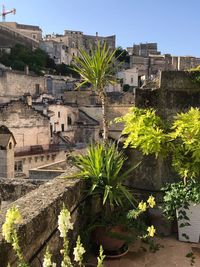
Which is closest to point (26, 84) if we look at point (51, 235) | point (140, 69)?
point (140, 69)

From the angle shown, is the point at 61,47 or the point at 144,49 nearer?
the point at 61,47

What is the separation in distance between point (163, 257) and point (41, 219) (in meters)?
2.03

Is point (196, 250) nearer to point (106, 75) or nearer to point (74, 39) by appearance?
point (106, 75)

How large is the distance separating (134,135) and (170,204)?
106cm

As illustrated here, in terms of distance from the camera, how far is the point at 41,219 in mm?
3498

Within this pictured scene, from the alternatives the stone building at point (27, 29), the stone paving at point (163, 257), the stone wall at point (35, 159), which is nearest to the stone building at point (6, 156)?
the stone wall at point (35, 159)

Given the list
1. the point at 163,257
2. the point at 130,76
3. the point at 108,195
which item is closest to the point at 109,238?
the point at 108,195

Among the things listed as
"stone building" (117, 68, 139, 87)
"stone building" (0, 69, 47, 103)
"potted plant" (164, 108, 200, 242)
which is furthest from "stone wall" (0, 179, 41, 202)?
"stone building" (117, 68, 139, 87)

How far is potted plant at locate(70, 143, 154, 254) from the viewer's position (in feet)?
15.3

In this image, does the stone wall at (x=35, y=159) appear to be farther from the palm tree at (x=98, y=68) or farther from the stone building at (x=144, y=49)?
the stone building at (x=144, y=49)

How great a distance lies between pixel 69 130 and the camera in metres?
31.4

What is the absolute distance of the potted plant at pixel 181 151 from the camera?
4.95 m

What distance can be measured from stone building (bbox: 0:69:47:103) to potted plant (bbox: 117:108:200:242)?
39833 millimetres

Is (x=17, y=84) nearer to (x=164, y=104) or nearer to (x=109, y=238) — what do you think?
(x=164, y=104)
